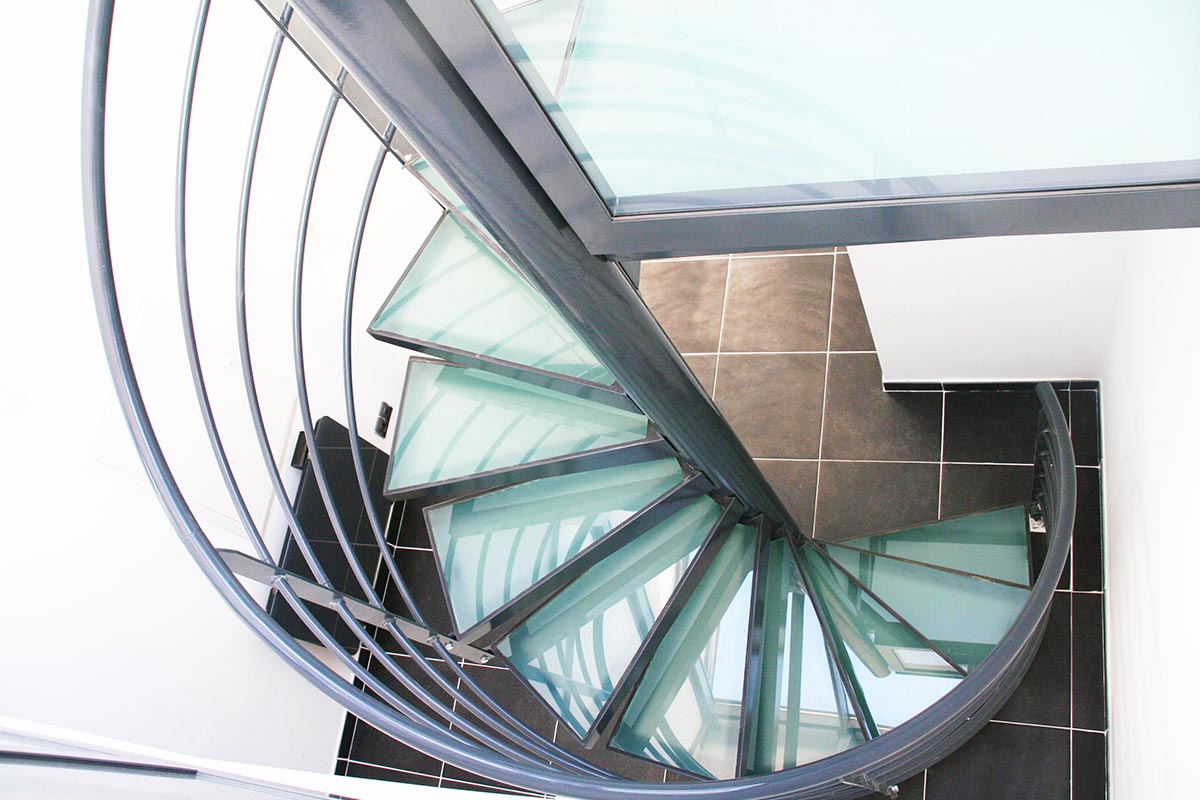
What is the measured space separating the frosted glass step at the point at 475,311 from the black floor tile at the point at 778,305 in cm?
138

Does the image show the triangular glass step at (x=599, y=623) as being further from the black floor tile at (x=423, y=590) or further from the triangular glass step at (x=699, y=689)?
the black floor tile at (x=423, y=590)

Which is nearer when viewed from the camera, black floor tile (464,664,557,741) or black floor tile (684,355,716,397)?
black floor tile (464,664,557,741)

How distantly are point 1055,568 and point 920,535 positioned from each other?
2.04 ft

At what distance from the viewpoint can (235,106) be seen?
346 centimetres

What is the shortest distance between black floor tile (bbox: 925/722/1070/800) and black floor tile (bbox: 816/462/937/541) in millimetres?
737

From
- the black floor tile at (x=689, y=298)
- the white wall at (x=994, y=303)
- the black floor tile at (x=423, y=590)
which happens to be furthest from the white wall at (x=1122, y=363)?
the black floor tile at (x=423, y=590)

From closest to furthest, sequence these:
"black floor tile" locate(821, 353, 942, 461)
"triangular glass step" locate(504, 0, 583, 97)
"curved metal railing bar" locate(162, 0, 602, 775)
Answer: "triangular glass step" locate(504, 0, 583, 97)
"curved metal railing bar" locate(162, 0, 602, 775)
"black floor tile" locate(821, 353, 942, 461)

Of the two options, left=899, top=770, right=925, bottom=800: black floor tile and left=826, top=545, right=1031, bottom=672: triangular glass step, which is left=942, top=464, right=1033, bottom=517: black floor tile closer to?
left=826, top=545, right=1031, bottom=672: triangular glass step

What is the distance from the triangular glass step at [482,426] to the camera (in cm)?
251

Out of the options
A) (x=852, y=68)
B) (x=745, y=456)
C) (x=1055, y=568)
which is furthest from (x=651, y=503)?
(x=852, y=68)

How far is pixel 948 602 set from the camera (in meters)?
2.47

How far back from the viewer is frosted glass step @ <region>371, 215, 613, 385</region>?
2.47 meters

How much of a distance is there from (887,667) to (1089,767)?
86 cm

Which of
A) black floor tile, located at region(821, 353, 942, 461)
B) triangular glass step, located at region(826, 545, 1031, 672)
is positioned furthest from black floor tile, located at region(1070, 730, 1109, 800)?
black floor tile, located at region(821, 353, 942, 461)
